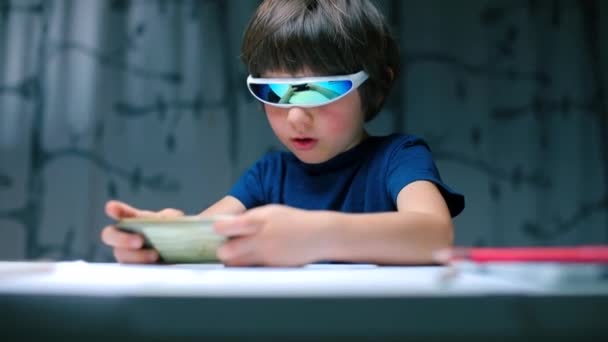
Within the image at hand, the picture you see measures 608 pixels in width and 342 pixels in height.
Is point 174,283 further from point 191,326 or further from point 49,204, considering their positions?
point 49,204

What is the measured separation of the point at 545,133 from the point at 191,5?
1513mm

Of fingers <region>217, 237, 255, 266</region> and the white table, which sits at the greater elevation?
the white table

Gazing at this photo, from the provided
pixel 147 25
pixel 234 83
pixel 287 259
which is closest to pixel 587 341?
pixel 287 259

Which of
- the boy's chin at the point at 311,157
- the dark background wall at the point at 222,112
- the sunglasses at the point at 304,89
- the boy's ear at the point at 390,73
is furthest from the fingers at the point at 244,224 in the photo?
the dark background wall at the point at 222,112

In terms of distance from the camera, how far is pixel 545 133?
2396 mm

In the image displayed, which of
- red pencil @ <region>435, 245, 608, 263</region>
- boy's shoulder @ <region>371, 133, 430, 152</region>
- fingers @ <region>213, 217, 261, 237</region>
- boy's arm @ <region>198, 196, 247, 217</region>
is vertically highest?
boy's shoulder @ <region>371, 133, 430, 152</region>

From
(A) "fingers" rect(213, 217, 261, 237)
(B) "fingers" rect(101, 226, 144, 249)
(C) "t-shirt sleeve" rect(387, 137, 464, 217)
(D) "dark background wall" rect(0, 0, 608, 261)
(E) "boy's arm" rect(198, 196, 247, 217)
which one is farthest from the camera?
(D) "dark background wall" rect(0, 0, 608, 261)

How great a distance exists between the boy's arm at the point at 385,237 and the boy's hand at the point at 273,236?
15 mm

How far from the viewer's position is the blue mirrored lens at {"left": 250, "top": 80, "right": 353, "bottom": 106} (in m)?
0.81

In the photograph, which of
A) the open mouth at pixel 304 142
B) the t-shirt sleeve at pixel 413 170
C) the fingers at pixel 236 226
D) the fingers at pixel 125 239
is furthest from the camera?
the open mouth at pixel 304 142

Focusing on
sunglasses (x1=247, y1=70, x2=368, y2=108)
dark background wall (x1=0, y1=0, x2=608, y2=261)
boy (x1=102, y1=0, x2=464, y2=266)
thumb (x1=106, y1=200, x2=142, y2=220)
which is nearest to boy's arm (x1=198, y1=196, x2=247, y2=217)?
boy (x1=102, y1=0, x2=464, y2=266)

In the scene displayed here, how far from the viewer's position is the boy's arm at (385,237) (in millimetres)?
481

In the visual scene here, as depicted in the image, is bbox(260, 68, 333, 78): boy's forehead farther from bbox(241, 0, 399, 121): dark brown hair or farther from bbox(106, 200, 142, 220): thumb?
bbox(106, 200, 142, 220): thumb

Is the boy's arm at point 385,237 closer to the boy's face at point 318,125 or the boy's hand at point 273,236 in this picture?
the boy's hand at point 273,236
